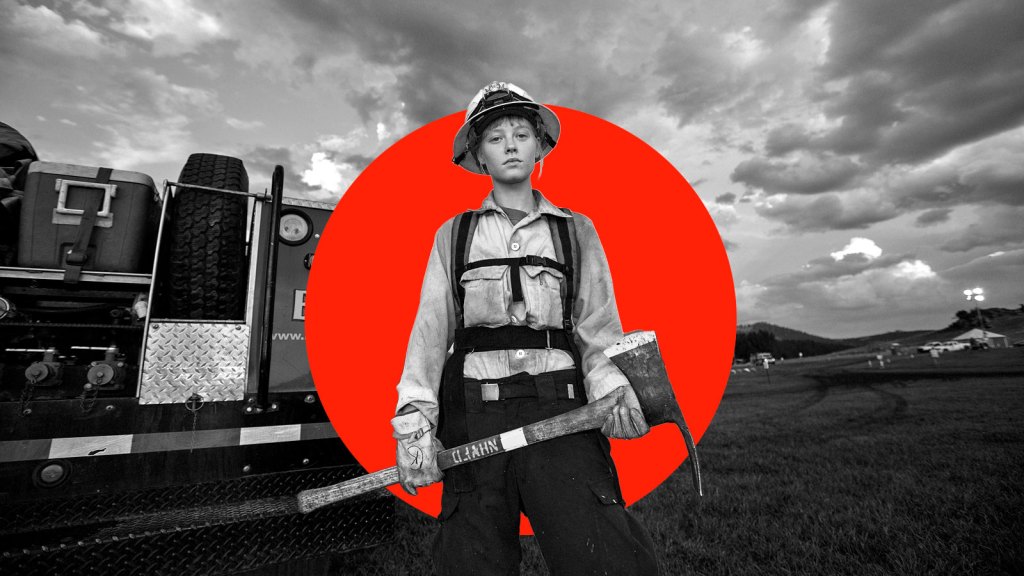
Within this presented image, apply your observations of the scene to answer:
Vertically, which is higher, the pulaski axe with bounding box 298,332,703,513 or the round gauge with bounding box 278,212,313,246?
the round gauge with bounding box 278,212,313,246

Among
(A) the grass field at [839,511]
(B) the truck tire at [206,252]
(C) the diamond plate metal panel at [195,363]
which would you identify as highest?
(B) the truck tire at [206,252]

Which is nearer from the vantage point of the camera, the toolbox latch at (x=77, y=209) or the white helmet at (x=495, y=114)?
the white helmet at (x=495, y=114)

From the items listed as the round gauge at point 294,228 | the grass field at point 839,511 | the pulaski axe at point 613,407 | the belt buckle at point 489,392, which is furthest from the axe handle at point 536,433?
the round gauge at point 294,228

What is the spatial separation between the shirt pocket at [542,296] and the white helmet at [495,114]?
700 millimetres

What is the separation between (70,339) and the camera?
123 inches

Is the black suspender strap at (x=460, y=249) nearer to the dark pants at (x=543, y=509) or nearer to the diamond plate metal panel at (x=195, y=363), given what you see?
the dark pants at (x=543, y=509)

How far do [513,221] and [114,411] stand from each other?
2319 mm

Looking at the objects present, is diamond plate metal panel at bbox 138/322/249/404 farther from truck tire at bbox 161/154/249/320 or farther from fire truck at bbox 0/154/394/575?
truck tire at bbox 161/154/249/320

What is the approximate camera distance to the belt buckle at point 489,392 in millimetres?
1779

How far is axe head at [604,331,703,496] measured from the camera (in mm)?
1711

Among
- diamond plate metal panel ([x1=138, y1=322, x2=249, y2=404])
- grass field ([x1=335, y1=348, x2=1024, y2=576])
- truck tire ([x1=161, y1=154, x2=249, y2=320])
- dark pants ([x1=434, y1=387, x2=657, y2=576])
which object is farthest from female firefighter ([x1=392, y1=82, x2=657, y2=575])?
grass field ([x1=335, y1=348, x2=1024, y2=576])

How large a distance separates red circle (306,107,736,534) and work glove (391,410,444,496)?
1.90 ft

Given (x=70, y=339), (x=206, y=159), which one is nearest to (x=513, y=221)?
(x=206, y=159)

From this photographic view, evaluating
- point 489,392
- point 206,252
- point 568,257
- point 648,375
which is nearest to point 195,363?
point 206,252
